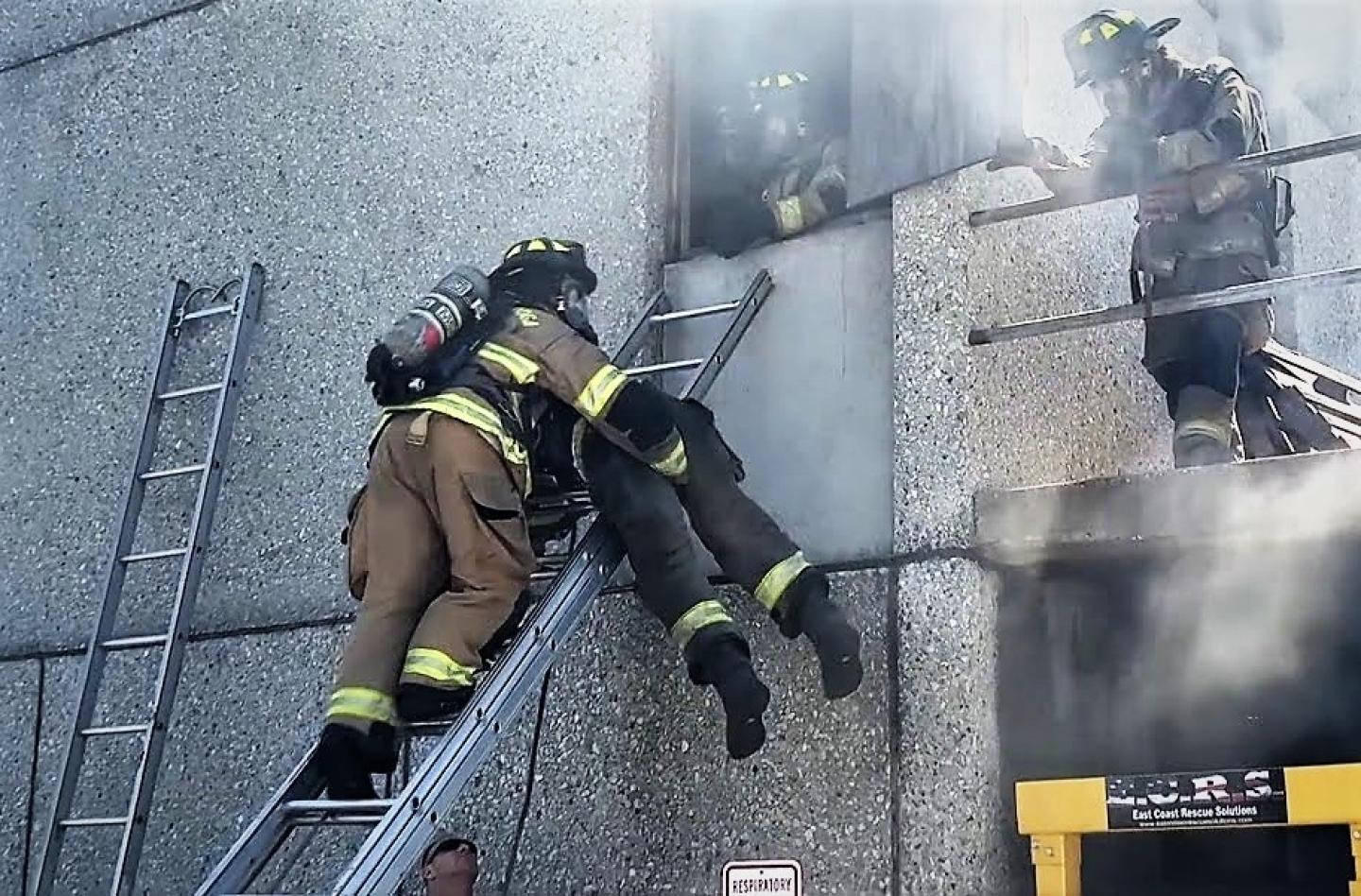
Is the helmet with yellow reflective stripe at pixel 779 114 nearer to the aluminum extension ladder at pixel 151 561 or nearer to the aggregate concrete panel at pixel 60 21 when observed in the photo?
the aluminum extension ladder at pixel 151 561

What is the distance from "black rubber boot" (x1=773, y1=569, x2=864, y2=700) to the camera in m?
4.23

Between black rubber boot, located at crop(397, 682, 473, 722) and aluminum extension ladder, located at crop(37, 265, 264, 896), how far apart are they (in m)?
1.45

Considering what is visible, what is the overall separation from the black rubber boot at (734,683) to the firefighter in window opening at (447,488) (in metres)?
0.41

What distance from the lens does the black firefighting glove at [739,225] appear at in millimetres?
5043

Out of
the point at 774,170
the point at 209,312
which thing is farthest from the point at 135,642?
the point at 774,170

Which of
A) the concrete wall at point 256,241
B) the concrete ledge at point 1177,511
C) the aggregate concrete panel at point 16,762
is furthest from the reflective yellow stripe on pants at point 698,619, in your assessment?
the aggregate concrete panel at point 16,762

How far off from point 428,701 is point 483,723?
6.0 inches

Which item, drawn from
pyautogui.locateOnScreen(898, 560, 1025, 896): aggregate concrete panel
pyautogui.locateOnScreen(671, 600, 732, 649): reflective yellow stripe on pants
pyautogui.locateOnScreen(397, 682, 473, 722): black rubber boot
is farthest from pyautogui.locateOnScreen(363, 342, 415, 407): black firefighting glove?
pyautogui.locateOnScreen(898, 560, 1025, 896): aggregate concrete panel

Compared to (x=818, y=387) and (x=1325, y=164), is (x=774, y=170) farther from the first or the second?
(x=1325, y=164)

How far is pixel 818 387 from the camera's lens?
484cm

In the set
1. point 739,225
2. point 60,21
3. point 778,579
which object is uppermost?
point 60,21

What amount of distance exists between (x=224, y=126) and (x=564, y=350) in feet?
7.64

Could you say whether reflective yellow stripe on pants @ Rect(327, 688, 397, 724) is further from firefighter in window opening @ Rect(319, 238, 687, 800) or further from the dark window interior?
the dark window interior

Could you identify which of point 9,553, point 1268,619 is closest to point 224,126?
point 9,553
